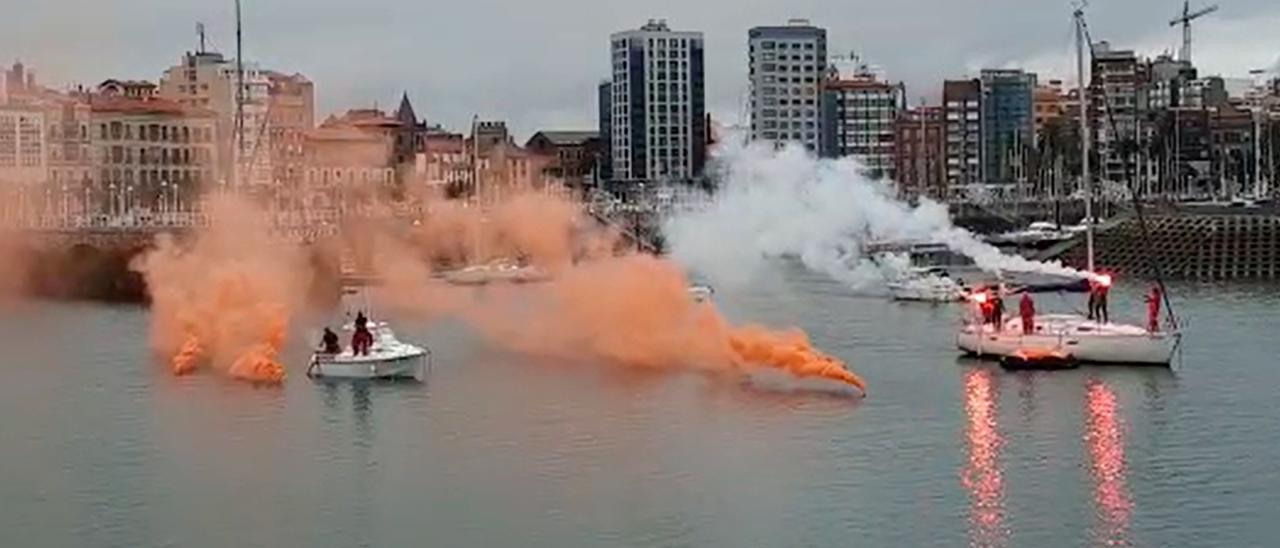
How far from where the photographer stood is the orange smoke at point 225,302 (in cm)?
4975

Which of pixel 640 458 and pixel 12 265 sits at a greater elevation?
pixel 12 265

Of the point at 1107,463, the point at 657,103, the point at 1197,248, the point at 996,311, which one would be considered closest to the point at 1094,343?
the point at 996,311

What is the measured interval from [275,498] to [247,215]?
30758 mm

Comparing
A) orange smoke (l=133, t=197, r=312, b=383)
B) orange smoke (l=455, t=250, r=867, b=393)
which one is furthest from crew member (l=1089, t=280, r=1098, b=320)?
orange smoke (l=133, t=197, r=312, b=383)

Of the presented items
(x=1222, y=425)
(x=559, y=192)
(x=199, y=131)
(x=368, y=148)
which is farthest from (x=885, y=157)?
(x=1222, y=425)

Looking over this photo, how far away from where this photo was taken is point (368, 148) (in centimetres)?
9219

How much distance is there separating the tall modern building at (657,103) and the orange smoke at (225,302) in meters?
82.3

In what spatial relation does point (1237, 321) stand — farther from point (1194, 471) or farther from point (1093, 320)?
point (1194, 471)

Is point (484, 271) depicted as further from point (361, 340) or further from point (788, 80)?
point (788, 80)

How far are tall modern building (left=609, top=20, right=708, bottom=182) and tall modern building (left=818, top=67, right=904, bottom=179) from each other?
9.92 metres

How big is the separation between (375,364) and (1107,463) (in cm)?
1813

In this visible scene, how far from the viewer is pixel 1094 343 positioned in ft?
159

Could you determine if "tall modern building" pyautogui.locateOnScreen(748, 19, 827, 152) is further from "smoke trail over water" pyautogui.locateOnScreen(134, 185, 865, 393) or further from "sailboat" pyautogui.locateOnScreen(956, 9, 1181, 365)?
"sailboat" pyautogui.locateOnScreen(956, 9, 1181, 365)

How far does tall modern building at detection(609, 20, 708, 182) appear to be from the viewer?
146125 millimetres
